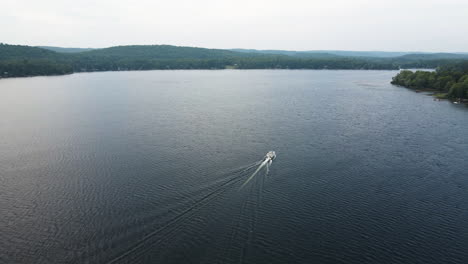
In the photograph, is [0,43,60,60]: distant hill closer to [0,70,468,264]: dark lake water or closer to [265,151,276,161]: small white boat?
[0,70,468,264]: dark lake water

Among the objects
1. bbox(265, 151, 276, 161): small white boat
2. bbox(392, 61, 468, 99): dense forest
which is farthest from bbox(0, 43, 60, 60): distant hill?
bbox(392, 61, 468, 99): dense forest

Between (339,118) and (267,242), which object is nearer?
(267,242)

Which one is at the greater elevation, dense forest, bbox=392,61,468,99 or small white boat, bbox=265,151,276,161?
dense forest, bbox=392,61,468,99

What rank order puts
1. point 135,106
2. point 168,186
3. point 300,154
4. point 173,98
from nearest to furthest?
point 168,186 → point 300,154 → point 135,106 → point 173,98

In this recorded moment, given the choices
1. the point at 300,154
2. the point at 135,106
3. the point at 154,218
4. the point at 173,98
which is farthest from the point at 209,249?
the point at 173,98

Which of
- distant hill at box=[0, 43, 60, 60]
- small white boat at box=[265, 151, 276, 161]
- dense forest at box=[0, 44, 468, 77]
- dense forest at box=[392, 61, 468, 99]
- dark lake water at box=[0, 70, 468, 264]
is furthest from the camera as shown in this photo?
distant hill at box=[0, 43, 60, 60]

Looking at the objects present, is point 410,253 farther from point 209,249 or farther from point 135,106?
point 135,106

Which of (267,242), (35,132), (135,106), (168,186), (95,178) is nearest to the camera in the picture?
(267,242)
